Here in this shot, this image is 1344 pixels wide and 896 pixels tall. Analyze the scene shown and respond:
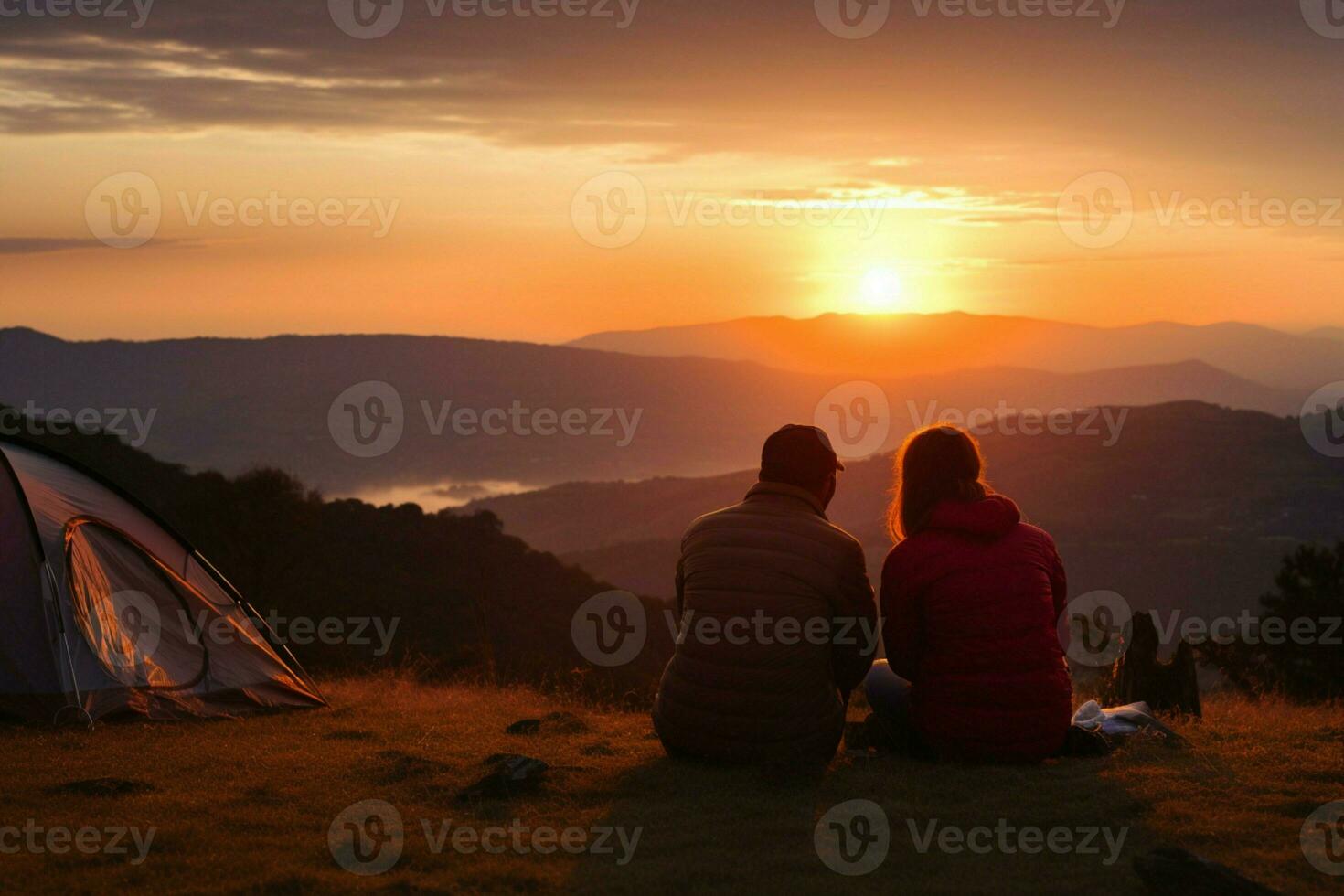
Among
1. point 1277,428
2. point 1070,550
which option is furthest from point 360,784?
point 1277,428

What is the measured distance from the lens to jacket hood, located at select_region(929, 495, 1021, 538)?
580 centimetres

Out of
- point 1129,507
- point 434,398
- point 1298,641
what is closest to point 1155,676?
point 1298,641

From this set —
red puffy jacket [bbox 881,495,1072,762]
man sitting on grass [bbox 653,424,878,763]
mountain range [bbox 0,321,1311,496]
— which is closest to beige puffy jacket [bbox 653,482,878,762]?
man sitting on grass [bbox 653,424,878,763]

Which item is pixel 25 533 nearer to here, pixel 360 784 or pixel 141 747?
pixel 141 747

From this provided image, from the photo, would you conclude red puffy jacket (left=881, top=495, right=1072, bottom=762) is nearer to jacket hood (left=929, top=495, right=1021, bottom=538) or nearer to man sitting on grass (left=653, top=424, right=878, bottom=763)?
jacket hood (left=929, top=495, right=1021, bottom=538)

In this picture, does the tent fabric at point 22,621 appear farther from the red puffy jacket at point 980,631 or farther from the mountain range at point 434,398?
the mountain range at point 434,398

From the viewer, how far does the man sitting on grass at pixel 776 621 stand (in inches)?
230

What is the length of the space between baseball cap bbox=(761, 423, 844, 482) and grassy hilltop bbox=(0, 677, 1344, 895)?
5.13ft

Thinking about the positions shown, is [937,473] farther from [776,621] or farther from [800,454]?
[776,621]

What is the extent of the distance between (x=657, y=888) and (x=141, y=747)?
4.50 meters

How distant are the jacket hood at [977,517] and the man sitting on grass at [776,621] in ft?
1.58

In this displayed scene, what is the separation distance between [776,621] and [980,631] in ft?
3.34

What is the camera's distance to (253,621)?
977cm

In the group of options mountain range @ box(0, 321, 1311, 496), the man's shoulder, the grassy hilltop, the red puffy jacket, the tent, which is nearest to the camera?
the grassy hilltop
